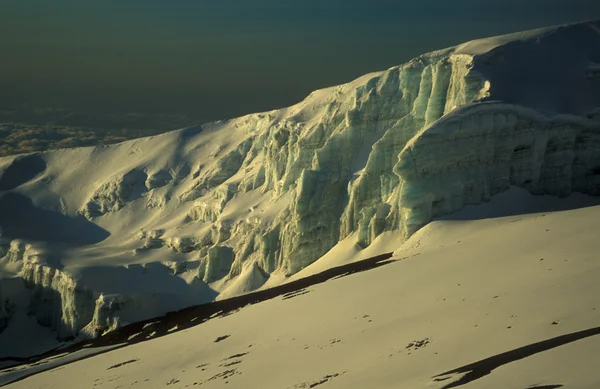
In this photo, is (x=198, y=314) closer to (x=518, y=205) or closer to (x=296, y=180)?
(x=296, y=180)

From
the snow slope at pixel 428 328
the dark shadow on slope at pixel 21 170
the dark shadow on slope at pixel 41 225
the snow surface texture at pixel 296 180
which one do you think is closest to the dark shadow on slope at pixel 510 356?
the snow slope at pixel 428 328

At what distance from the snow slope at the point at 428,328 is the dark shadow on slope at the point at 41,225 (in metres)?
48.8

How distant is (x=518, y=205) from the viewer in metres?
63.7

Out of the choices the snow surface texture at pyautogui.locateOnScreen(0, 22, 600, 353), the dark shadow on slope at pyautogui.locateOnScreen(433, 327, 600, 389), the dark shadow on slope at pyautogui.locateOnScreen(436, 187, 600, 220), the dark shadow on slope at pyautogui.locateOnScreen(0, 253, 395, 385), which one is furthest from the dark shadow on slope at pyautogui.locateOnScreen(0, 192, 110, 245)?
the dark shadow on slope at pyautogui.locateOnScreen(433, 327, 600, 389)

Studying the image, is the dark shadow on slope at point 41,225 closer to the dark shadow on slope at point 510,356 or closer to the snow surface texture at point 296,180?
the snow surface texture at point 296,180

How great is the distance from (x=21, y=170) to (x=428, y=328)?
112839 mm

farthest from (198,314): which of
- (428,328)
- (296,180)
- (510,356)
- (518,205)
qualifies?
(510,356)

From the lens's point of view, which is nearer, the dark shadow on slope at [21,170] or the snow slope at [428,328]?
the snow slope at [428,328]

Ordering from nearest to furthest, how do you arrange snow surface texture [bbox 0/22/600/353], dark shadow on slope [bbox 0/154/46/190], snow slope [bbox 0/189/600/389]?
snow slope [bbox 0/189/600/389]
snow surface texture [bbox 0/22/600/353]
dark shadow on slope [bbox 0/154/46/190]

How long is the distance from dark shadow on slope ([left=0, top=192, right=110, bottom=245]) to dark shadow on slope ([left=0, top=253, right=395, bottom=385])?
99.2 feet

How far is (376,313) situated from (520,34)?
4332cm

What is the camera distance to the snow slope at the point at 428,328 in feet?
94.8

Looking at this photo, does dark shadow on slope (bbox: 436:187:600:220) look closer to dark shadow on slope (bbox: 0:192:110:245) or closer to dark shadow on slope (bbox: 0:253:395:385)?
dark shadow on slope (bbox: 0:253:395:385)

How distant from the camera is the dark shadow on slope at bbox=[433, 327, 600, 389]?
2744 cm
